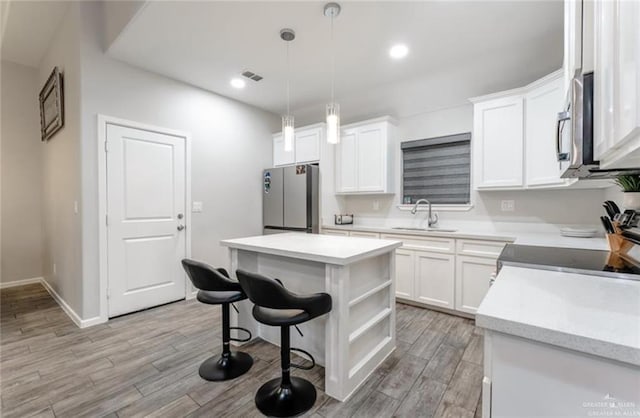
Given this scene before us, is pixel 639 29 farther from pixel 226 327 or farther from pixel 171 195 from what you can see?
pixel 171 195

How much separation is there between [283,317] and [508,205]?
2952 millimetres

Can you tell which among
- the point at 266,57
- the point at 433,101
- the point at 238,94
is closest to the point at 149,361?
the point at 266,57

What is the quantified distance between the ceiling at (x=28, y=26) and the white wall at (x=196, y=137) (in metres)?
0.71

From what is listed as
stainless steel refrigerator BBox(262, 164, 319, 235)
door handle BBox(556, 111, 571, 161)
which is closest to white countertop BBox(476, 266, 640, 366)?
door handle BBox(556, 111, 571, 161)

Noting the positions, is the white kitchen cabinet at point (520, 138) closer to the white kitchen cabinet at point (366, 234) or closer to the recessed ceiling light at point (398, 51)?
the recessed ceiling light at point (398, 51)

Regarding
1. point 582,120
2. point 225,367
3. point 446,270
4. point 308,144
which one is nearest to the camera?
point 582,120

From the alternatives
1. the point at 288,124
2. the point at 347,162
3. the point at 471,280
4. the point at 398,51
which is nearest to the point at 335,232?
the point at 347,162

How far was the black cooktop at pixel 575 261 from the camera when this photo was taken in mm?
1211

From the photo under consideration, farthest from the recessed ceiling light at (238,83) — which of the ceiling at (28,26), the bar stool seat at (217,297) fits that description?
the bar stool seat at (217,297)

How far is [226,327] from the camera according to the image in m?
2.08

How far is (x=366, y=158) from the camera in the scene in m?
3.99

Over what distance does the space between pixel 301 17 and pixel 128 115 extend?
85.5 inches

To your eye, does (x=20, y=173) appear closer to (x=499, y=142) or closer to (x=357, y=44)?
(x=357, y=44)

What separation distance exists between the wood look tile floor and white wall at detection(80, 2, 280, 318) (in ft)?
1.72
